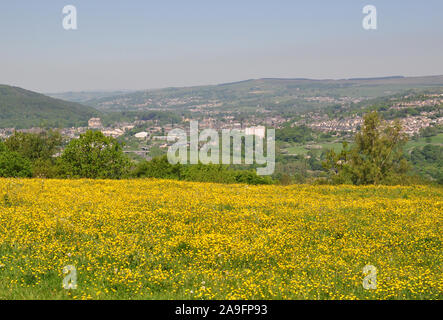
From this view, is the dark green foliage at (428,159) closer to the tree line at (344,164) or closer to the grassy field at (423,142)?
the grassy field at (423,142)

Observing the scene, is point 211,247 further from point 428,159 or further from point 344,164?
point 428,159

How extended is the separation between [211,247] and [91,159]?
91.1 ft

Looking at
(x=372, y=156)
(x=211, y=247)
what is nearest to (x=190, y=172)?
(x=372, y=156)

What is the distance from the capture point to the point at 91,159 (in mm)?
34969

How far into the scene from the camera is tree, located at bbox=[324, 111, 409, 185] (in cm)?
4269

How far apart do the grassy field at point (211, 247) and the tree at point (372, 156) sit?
25.6 m

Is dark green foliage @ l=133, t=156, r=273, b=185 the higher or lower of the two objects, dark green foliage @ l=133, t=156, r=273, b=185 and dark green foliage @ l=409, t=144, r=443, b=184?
the higher

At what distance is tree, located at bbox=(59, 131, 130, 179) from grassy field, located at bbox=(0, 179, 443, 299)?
1647 centimetres

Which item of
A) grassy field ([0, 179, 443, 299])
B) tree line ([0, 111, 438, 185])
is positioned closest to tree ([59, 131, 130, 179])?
tree line ([0, 111, 438, 185])

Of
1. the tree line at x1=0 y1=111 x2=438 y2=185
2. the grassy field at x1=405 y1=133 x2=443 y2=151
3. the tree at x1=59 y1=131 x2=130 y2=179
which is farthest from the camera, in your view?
the grassy field at x1=405 y1=133 x2=443 y2=151

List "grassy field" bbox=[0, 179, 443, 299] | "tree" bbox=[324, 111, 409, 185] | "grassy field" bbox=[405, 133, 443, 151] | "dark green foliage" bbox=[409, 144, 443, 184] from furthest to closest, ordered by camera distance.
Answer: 1. "grassy field" bbox=[405, 133, 443, 151]
2. "dark green foliage" bbox=[409, 144, 443, 184]
3. "tree" bbox=[324, 111, 409, 185]
4. "grassy field" bbox=[0, 179, 443, 299]

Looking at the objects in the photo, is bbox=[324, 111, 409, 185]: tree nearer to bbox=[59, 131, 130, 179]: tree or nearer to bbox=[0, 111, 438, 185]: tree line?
bbox=[0, 111, 438, 185]: tree line
